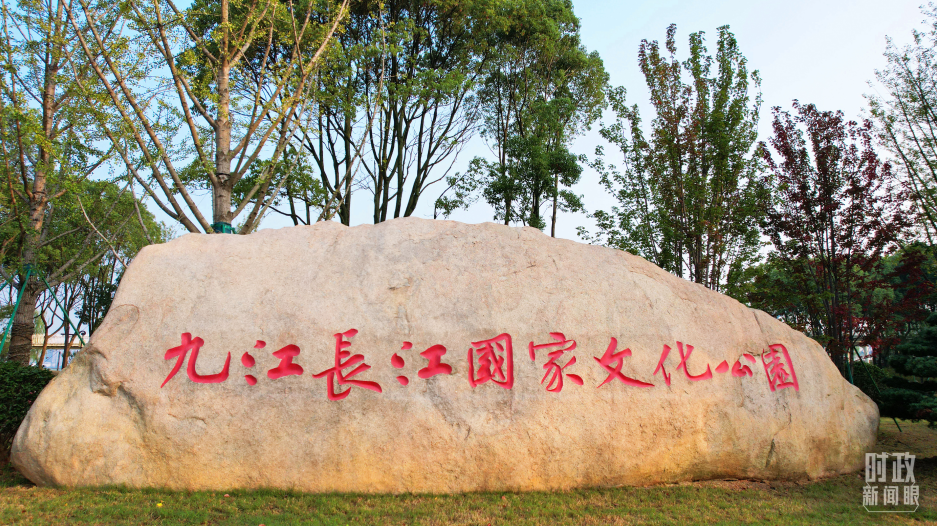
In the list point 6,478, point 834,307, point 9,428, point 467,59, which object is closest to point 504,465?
point 6,478

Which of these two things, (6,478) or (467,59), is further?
A: (467,59)

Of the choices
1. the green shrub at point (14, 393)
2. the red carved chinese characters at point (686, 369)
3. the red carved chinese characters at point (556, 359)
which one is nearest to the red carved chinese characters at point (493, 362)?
the red carved chinese characters at point (556, 359)

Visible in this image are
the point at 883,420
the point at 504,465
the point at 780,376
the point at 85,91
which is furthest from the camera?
the point at 883,420

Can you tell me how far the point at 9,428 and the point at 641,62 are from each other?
10529 mm

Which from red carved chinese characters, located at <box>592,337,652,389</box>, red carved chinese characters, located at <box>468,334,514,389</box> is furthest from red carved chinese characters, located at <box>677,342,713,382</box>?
red carved chinese characters, located at <box>468,334,514,389</box>

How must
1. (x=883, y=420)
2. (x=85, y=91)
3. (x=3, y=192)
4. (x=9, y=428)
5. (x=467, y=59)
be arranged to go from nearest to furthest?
1. (x=9, y=428)
2. (x=85, y=91)
3. (x=883, y=420)
4. (x=3, y=192)
5. (x=467, y=59)

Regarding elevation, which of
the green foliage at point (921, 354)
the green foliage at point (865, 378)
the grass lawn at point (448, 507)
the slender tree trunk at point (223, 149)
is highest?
the slender tree trunk at point (223, 149)

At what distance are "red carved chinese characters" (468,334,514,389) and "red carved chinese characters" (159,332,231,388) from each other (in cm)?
222

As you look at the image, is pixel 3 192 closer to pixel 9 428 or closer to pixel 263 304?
pixel 9 428

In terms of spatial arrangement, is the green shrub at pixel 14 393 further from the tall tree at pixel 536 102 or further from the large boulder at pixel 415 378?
the tall tree at pixel 536 102

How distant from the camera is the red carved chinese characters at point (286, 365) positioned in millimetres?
4703

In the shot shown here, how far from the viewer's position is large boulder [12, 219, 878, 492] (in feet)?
14.8

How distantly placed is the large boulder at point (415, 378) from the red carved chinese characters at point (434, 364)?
0.01 meters

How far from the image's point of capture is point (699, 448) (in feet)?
16.6
